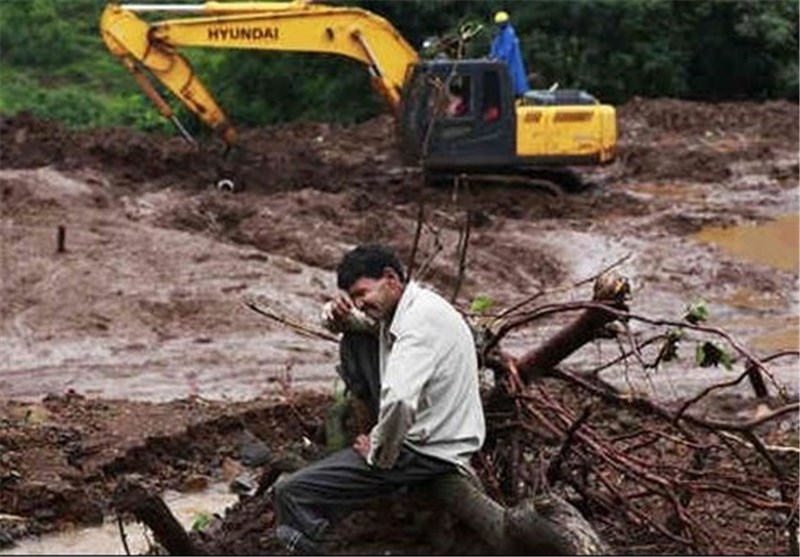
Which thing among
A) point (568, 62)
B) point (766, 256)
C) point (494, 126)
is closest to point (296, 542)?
point (766, 256)

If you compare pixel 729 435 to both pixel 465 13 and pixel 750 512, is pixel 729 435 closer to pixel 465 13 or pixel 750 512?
pixel 750 512

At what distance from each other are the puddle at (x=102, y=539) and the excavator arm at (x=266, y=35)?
40.7 ft

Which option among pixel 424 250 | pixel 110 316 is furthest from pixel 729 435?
pixel 424 250

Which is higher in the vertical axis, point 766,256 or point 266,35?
point 266,35

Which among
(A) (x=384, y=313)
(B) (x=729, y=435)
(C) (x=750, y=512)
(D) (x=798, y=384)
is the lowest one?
(D) (x=798, y=384)

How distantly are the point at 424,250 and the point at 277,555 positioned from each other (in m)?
11.1

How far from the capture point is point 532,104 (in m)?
22.2

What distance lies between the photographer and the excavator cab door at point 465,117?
21.1 m

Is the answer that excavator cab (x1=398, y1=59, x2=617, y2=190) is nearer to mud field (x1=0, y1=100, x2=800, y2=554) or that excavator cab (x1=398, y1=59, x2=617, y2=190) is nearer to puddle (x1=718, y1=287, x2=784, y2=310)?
mud field (x1=0, y1=100, x2=800, y2=554)

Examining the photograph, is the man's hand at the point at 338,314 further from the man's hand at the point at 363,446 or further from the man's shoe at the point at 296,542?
the man's shoe at the point at 296,542

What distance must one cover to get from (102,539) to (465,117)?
12.8 metres

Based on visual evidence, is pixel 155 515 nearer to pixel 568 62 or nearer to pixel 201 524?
pixel 201 524

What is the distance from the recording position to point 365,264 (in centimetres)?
689

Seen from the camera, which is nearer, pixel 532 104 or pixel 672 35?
pixel 532 104
